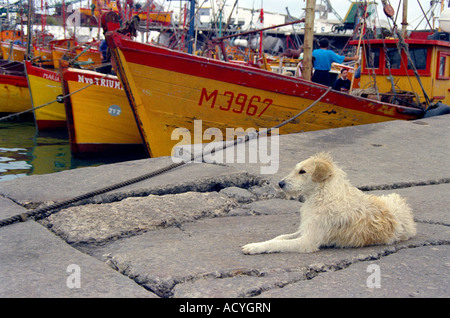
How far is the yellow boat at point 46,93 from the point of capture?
1473 cm

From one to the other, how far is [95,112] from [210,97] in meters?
4.74

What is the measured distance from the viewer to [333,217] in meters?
2.72

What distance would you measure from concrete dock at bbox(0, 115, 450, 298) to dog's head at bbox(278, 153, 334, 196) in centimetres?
40

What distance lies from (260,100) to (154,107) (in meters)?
1.87

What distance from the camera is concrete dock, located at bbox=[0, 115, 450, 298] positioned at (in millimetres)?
2254

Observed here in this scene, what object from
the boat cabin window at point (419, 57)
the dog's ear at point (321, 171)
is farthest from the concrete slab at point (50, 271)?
the boat cabin window at point (419, 57)

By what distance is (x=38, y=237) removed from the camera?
2963mm

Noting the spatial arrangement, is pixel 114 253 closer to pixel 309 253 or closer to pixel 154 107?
pixel 309 253

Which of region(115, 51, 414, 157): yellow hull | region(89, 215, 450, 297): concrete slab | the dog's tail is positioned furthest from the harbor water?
the dog's tail

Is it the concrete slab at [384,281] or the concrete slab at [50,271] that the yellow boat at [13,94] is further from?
the concrete slab at [384,281]

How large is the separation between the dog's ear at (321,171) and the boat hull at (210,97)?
16.6ft
